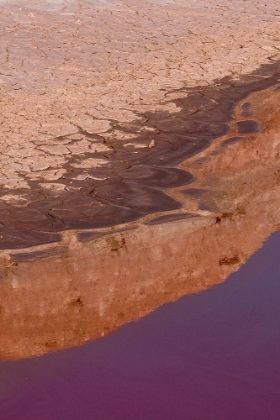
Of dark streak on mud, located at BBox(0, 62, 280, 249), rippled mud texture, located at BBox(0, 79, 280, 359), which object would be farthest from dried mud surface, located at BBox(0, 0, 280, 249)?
rippled mud texture, located at BBox(0, 79, 280, 359)

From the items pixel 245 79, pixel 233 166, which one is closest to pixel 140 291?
pixel 233 166

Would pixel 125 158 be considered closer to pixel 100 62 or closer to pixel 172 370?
pixel 100 62

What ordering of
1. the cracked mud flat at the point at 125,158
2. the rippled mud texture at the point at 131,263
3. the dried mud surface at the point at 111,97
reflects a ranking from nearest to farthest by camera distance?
the rippled mud texture at the point at 131,263 < the cracked mud flat at the point at 125,158 < the dried mud surface at the point at 111,97

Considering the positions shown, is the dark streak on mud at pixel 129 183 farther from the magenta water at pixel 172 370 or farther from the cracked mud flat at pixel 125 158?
the magenta water at pixel 172 370

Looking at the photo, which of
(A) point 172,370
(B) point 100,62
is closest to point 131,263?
(A) point 172,370

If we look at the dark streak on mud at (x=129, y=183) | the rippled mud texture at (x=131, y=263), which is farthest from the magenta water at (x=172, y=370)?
the dark streak on mud at (x=129, y=183)
